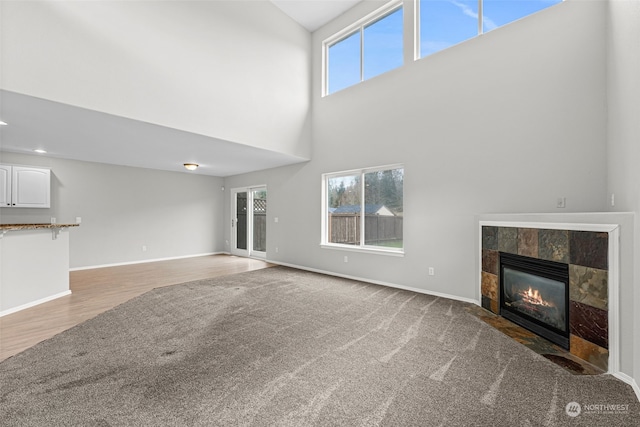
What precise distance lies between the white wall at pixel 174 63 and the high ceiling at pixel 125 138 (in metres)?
0.19

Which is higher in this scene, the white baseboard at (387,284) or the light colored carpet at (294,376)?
the white baseboard at (387,284)

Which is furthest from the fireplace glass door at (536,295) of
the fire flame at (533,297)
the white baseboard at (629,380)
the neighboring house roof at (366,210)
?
the neighboring house roof at (366,210)

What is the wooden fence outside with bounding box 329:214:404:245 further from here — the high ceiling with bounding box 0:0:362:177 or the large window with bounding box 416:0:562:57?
the large window with bounding box 416:0:562:57

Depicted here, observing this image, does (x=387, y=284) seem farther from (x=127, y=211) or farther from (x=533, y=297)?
(x=127, y=211)

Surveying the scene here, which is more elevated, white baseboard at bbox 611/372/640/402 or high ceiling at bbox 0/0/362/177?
high ceiling at bbox 0/0/362/177

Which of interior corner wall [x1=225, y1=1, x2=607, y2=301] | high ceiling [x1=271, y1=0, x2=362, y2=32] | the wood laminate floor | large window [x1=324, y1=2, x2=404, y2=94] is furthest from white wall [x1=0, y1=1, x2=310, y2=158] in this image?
the wood laminate floor

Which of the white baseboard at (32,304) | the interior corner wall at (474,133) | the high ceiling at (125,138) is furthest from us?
the white baseboard at (32,304)

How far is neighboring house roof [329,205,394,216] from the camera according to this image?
477 centimetres

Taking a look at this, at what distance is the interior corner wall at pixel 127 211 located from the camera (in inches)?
227

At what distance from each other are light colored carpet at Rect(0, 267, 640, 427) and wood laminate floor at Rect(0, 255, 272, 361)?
303 millimetres

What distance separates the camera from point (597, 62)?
2.85 metres

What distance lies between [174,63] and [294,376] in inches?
166

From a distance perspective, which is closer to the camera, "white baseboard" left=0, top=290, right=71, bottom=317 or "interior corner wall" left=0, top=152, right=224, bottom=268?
"white baseboard" left=0, top=290, right=71, bottom=317

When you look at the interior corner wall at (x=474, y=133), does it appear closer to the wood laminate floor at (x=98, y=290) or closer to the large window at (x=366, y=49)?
the large window at (x=366, y=49)
